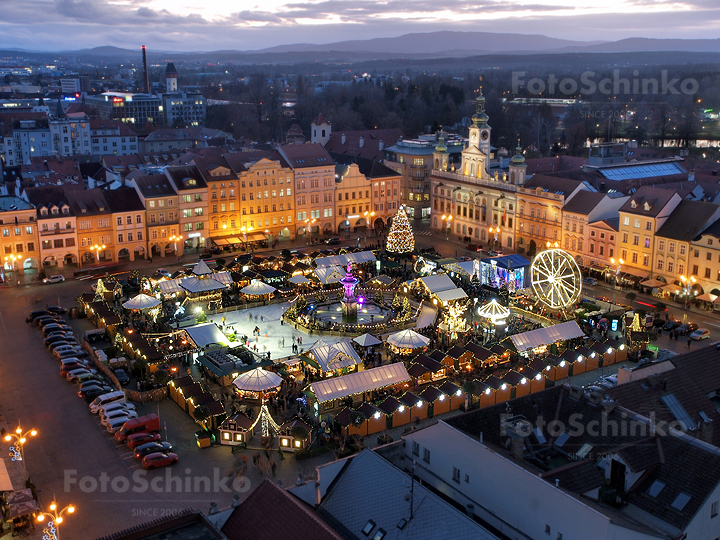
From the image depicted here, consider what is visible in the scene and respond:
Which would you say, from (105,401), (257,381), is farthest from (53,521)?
(257,381)

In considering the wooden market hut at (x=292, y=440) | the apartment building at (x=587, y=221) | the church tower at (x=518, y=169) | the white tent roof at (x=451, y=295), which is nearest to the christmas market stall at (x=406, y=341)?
the white tent roof at (x=451, y=295)

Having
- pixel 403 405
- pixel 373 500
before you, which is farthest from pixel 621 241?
pixel 373 500

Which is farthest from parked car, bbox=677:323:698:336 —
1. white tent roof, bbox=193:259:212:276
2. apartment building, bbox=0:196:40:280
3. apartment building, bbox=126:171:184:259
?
apartment building, bbox=0:196:40:280

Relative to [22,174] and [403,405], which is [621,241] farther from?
[22,174]

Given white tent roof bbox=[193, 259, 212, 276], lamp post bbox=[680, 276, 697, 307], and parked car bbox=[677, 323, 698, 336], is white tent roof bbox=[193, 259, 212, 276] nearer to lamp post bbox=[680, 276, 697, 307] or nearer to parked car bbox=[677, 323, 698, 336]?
parked car bbox=[677, 323, 698, 336]

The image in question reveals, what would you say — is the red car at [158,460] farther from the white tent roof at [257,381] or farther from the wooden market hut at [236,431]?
the white tent roof at [257,381]

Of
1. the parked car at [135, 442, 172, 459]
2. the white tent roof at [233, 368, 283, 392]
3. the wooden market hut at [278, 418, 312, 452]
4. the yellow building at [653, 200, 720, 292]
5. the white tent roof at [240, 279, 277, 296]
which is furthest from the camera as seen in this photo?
the white tent roof at [240, 279, 277, 296]

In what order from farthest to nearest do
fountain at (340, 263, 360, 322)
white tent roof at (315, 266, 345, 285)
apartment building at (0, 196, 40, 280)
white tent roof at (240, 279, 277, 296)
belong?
apartment building at (0, 196, 40, 280) < white tent roof at (315, 266, 345, 285) < white tent roof at (240, 279, 277, 296) < fountain at (340, 263, 360, 322)
